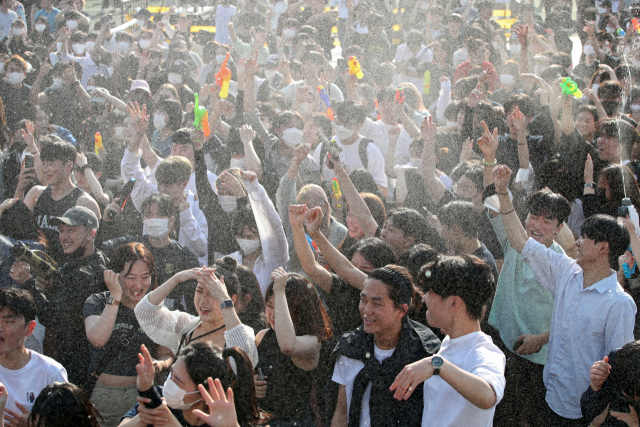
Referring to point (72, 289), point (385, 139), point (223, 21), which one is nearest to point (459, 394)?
point (72, 289)

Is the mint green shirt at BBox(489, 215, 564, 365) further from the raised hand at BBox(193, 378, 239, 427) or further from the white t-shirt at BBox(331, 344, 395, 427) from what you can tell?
the raised hand at BBox(193, 378, 239, 427)

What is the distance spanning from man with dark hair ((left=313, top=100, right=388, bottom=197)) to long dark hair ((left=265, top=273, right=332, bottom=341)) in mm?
2689

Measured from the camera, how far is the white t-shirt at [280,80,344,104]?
8227mm

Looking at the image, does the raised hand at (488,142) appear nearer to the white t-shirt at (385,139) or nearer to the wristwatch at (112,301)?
the white t-shirt at (385,139)

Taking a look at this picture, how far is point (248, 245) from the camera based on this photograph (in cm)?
434

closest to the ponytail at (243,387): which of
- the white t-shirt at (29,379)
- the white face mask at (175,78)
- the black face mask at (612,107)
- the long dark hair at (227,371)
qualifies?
the long dark hair at (227,371)

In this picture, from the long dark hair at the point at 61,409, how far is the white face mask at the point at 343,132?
157 inches

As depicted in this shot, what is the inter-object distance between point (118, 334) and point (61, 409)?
89cm

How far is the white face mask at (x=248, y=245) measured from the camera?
14.2ft

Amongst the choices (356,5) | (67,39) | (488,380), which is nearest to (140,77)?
(67,39)

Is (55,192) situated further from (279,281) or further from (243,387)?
(243,387)

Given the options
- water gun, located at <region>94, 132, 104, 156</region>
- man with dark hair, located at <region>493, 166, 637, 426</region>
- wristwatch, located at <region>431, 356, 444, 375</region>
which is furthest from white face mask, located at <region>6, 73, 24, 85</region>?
wristwatch, located at <region>431, 356, 444, 375</region>

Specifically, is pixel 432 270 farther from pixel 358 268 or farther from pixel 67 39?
pixel 67 39

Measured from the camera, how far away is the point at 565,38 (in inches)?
418
